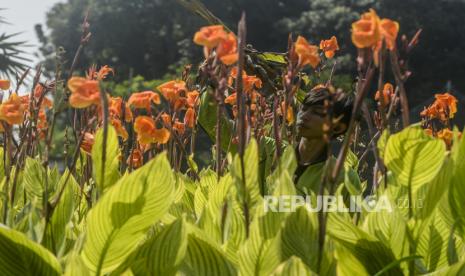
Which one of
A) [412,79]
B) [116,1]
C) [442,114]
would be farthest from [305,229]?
[116,1]

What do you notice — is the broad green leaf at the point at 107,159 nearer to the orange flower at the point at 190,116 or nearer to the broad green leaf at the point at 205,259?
the broad green leaf at the point at 205,259

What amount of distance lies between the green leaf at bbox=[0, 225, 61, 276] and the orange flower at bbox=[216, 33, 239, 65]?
0.36 m

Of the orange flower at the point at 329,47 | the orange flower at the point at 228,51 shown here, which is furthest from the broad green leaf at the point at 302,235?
the orange flower at the point at 329,47

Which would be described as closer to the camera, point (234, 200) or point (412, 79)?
point (234, 200)

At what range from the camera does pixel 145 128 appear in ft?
3.81

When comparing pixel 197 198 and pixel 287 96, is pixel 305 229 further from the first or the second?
pixel 197 198

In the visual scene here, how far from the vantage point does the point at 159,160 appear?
0.84m

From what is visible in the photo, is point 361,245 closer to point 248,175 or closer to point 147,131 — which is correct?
point 248,175

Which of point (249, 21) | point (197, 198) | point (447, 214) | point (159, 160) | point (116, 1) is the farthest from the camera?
point (116, 1)

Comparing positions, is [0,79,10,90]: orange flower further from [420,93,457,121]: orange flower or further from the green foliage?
[420,93,457,121]: orange flower

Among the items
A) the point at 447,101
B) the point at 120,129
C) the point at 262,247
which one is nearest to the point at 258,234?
the point at 262,247

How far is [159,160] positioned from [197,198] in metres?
0.48

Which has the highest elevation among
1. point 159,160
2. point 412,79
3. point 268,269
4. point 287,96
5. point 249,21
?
→ point 249,21

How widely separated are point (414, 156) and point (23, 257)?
0.55 metres
